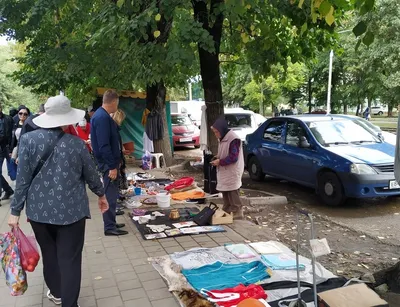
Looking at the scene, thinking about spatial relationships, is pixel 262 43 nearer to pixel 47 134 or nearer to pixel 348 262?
pixel 348 262

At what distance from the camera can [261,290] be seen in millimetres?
3617

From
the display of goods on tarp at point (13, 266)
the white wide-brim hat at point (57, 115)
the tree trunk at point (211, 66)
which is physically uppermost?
the tree trunk at point (211, 66)

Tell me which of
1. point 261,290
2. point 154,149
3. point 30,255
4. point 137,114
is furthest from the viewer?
point 137,114

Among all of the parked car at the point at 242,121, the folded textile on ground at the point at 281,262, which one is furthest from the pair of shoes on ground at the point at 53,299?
the parked car at the point at 242,121

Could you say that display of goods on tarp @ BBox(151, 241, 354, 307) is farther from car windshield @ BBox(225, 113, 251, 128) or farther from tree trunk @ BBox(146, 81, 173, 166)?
car windshield @ BBox(225, 113, 251, 128)

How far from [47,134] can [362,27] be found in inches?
100

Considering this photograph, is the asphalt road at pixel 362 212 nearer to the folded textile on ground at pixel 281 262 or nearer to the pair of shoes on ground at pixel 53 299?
the folded textile on ground at pixel 281 262

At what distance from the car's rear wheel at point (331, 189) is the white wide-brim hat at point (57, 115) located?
559 cm

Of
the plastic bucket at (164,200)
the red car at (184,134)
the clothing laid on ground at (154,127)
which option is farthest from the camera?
the red car at (184,134)

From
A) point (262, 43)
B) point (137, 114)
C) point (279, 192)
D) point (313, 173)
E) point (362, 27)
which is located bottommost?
point (279, 192)

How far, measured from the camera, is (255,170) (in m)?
10.3

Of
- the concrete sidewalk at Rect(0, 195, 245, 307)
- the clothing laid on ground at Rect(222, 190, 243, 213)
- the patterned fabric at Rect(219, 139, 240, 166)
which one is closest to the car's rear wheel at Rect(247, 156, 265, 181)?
the clothing laid on ground at Rect(222, 190, 243, 213)

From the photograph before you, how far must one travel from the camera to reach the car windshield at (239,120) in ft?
49.4

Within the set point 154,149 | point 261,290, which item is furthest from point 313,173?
point 154,149
